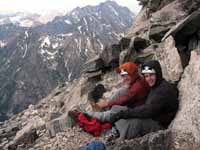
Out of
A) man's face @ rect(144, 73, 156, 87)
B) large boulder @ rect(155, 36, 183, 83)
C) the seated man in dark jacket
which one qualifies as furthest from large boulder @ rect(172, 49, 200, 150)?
large boulder @ rect(155, 36, 183, 83)

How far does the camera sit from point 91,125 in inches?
634

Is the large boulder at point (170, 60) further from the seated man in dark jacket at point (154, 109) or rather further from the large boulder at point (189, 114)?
the seated man in dark jacket at point (154, 109)

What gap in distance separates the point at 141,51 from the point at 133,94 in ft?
43.3

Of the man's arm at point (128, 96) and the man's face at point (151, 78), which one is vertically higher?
the man's face at point (151, 78)

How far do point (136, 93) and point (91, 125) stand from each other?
2275 mm

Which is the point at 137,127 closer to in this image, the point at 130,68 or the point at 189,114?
the point at 189,114

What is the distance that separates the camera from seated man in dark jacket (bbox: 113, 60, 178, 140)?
42.5 feet

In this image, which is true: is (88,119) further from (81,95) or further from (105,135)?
(81,95)

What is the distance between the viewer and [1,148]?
2450 cm

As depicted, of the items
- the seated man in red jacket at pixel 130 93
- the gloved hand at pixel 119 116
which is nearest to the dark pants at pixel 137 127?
the gloved hand at pixel 119 116

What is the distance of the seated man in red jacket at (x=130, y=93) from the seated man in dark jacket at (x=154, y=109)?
1.18 meters

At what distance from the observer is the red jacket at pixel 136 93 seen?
1484 centimetres

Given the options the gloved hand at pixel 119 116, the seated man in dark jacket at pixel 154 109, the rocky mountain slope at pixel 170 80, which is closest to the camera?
the rocky mountain slope at pixel 170 80

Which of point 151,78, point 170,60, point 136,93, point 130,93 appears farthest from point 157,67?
point 170,60
